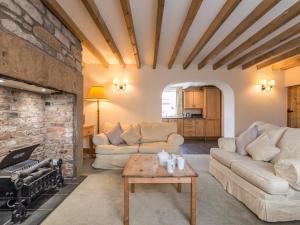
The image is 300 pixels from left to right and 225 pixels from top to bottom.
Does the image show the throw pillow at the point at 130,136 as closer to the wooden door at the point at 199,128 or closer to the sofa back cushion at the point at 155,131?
the sofa back cushion at the point at 155,131

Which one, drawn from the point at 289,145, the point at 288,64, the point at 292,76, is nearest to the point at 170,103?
the point at 292,76

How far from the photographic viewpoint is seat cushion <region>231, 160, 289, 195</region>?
2.13 metres

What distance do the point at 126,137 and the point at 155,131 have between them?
0.74 metres

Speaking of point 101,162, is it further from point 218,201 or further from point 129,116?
point 218,201

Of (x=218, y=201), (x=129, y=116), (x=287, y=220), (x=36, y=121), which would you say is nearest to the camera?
(x=287, y=220)

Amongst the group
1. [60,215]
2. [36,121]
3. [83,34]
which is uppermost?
[83,34]

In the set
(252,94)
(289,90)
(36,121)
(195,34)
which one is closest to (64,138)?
(36,121)

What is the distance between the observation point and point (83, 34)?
3494 mm

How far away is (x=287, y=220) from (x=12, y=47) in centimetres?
A: 311

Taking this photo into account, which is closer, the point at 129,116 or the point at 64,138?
the point at 64,138

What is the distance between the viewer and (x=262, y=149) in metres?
2.99

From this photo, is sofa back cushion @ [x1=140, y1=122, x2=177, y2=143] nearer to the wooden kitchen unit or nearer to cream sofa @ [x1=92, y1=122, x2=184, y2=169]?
cream sofa @ [x1=92, y1=122, x2=184, y2=169]

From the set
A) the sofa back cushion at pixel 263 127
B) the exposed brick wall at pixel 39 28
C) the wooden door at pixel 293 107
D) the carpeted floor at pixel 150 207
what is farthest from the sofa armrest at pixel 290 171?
the wooden door at pixel 293 107

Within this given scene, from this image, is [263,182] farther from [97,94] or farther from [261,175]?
[97,94]
